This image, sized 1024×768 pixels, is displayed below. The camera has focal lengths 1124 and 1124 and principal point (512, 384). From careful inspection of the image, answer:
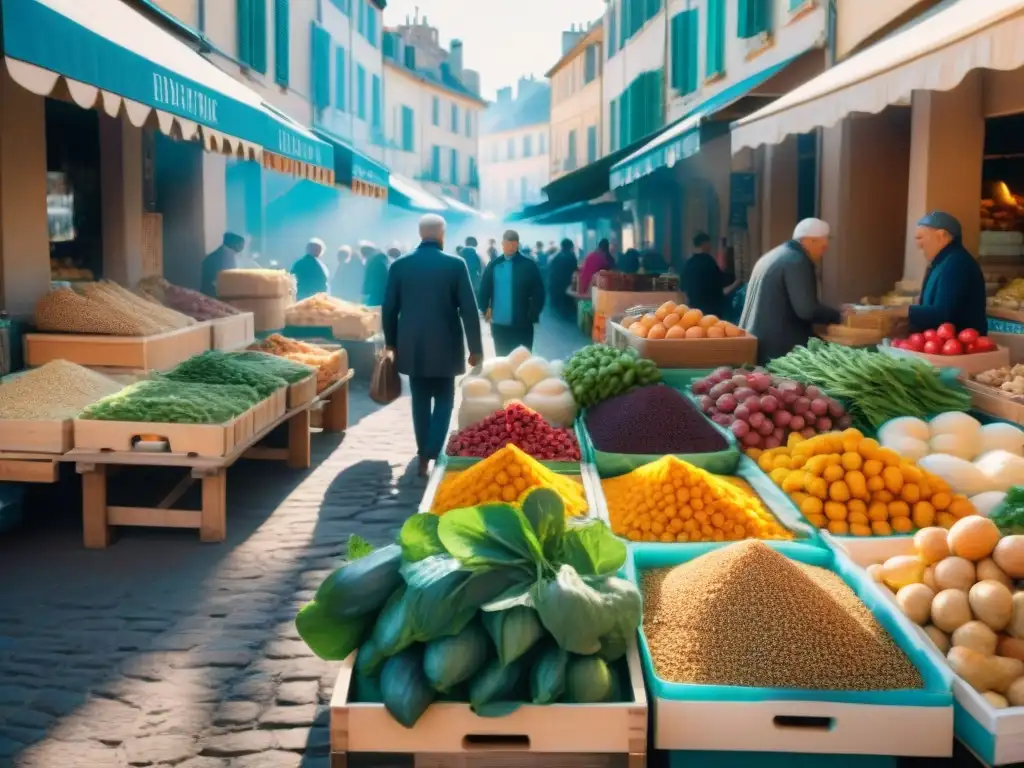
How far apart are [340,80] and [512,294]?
1723 centimetres

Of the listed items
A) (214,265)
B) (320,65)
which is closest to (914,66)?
(214,265)

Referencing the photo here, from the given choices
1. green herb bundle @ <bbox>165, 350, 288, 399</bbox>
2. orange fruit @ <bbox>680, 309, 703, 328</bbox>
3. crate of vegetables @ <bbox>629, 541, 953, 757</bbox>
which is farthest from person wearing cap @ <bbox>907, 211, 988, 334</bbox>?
green herb bundle @ <bbox>165, 350, 288, 399</bbox>

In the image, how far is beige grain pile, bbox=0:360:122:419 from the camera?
645 cm

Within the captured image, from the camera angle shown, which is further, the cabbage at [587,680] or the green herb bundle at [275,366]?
the green herb bundle at [275,366]

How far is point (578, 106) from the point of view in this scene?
40.6m

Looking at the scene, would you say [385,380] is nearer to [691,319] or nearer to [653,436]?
[691,319]

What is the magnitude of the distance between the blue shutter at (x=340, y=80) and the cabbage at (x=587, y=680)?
954 inches

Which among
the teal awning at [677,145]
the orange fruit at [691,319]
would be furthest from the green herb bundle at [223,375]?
the teal awning at [677,145]

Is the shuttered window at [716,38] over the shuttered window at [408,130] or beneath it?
beneath

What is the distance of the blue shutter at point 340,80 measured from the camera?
2578 centimetres

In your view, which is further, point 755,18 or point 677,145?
point 755,18

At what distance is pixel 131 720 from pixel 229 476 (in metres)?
4.45

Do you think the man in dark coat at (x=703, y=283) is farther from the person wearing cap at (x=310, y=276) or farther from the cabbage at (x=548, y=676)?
the cabbage at (x=548, y=676)

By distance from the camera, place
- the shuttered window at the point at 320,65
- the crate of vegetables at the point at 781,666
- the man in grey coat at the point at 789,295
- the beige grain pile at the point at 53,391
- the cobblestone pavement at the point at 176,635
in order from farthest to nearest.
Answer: the shuttered window at the point at 320,65
the man in grey coat at the point at 789,295
the beige grain pile at the point at 53,391
the cobblestone pavement at the point at 176,635
the crate of vegetables at the point at 781,666
